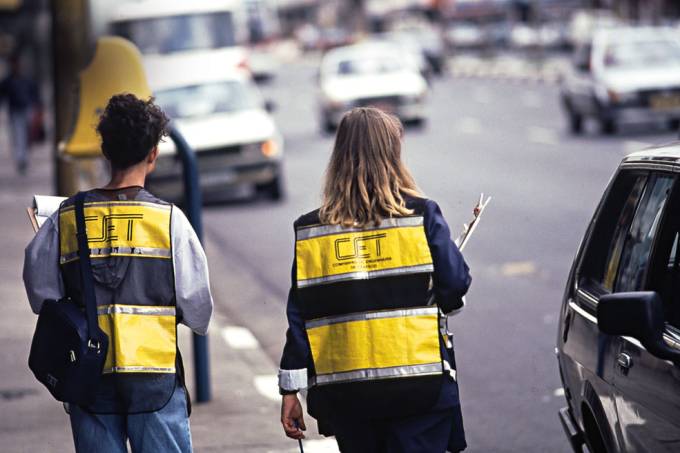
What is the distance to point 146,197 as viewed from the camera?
4.25 meters

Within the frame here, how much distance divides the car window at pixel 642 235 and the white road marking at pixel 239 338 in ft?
17.8

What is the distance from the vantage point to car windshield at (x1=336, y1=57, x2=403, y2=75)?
30.8m

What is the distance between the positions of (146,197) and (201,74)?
23.9 meters

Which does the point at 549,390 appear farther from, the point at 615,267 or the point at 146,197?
the point at 146,197

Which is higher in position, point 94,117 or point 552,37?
point 94,117

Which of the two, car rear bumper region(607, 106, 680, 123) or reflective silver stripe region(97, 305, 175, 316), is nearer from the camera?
reflective silver stripe region(97, 305, 175, 316)

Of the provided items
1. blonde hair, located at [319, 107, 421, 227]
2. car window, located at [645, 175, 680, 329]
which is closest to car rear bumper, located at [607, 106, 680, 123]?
car window, located at [645, 175, 680, 329]

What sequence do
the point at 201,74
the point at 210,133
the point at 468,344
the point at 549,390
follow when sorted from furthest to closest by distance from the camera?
the point at 201,74, the point at 210,133, the point at 468,344, the point at 549,390

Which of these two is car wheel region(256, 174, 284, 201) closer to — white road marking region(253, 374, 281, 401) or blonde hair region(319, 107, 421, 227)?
white road marking region(253, 374, 281, 401)

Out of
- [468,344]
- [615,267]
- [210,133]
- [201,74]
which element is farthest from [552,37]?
[615,267]

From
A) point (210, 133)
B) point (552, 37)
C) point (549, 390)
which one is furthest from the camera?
point (552, 37)

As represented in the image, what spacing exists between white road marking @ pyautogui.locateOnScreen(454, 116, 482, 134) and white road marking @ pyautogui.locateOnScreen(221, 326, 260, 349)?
1919cm

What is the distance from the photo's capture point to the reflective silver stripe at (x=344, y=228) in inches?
157

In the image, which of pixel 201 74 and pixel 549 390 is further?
pixel 201 74
